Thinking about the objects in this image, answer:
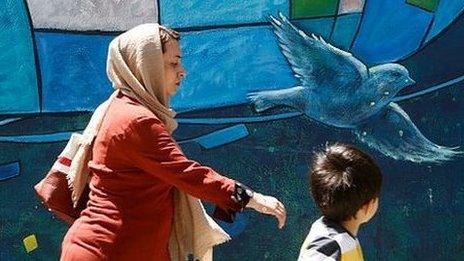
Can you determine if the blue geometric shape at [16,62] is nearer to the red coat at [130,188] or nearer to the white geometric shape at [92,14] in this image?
the white geometric shape at [92,14]

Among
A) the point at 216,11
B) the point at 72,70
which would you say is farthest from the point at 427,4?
the point at 72,70

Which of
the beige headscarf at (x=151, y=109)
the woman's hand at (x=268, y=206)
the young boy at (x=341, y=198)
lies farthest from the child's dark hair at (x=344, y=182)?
the beige headscarf at (x=151, y=109)

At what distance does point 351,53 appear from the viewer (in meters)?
4.76

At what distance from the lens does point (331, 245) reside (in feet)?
8.33

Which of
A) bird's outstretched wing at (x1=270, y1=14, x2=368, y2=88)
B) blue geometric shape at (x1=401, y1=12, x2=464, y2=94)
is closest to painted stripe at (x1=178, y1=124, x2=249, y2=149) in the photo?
bird's outstretched wing at (x1=270, y1=14, x2=368, y2=88)

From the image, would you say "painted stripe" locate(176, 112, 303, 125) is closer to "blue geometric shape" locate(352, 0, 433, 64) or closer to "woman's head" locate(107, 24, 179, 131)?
"blue geometric shape" locate(352, 0, 433, 64)

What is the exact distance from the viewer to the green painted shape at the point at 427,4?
15.7 ft

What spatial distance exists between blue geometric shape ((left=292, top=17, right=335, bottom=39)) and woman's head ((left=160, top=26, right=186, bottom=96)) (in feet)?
5.63

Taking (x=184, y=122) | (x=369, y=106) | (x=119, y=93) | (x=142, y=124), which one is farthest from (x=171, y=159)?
(x=369, y=106)

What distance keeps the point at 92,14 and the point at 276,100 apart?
41.0 inches

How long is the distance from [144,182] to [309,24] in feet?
6.62

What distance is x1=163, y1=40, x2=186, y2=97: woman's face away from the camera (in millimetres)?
3051

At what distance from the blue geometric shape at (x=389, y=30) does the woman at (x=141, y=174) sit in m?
1.90

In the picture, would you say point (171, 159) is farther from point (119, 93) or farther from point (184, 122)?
point (184, 122)
